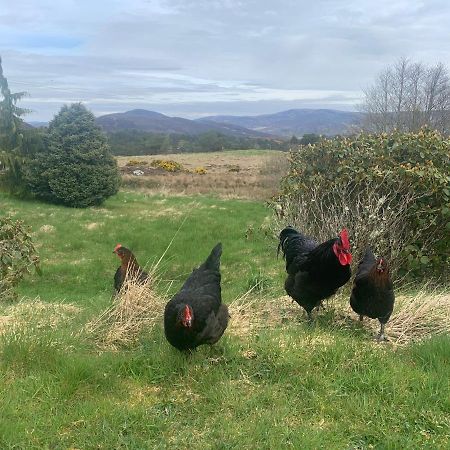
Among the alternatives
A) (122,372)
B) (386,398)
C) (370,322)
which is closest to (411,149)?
(370,322)

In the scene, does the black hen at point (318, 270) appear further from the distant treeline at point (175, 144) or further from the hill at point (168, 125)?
the hill at point (168, 125)

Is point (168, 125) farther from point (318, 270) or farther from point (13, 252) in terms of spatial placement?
point (318, 270)

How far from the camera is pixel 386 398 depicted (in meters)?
3.82

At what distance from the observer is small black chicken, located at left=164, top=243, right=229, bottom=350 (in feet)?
14.5

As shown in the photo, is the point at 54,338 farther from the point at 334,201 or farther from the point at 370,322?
the point at 334,201

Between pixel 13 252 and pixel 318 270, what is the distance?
18.8 ft

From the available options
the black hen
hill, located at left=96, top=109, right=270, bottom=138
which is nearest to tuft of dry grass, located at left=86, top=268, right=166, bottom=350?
the black hen

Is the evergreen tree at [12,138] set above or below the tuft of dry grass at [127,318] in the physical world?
above

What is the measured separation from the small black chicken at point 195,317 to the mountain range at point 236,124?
3148 inches

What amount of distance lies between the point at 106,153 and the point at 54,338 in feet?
73.2

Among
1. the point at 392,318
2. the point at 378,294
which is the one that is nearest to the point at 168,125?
the point at 392,318

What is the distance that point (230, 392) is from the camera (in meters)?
3.90

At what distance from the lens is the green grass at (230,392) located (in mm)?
3404

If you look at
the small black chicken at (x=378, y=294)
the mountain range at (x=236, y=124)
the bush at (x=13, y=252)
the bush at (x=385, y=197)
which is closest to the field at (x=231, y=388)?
the small black chicken at (x=378, y=294)
